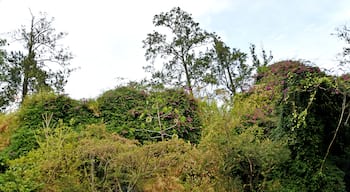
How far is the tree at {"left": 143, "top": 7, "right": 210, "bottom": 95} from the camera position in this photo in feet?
55.1

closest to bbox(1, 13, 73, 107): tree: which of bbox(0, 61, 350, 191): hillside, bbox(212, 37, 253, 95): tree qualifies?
bbox(212, 37, 253, 95): tree

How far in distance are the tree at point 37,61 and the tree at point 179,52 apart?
12.6ft

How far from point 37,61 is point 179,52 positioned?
6298 mm

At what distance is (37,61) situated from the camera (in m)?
15.7

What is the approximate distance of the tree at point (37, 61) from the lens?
15.3 metres

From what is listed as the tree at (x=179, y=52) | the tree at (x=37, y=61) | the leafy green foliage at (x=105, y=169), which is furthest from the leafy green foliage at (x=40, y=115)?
the tree at (x=179, y=52)

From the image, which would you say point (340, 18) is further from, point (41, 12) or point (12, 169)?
point (41, 12)

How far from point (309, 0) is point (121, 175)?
6.70 meters

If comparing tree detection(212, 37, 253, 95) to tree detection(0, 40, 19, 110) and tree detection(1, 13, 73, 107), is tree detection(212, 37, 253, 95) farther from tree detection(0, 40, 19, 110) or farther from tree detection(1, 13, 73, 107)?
tree detection(0, 40, 19, 110)

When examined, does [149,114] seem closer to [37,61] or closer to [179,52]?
[179,52]

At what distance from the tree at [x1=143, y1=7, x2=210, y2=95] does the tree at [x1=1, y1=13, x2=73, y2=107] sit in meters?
3.83

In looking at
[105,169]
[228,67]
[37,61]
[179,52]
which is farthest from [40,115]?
[228,67]

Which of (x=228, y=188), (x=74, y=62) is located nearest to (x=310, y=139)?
(x=228, y=188)

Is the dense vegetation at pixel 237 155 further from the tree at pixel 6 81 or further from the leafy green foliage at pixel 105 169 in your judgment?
the tree at pixel 6 81
